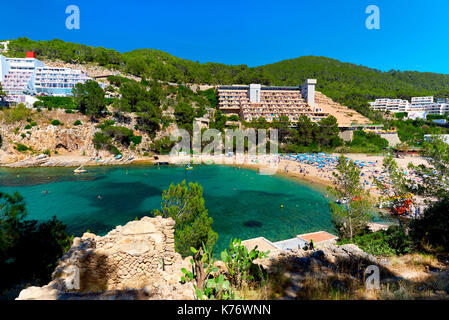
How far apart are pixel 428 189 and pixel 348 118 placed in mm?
82717

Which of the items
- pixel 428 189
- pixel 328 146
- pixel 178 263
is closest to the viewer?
pixel 178 263

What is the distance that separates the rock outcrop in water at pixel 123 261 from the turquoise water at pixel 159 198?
1128 centimetres

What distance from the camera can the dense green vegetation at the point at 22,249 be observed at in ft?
29.4

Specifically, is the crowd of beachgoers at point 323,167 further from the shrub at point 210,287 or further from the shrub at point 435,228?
the shrub at point 210,287

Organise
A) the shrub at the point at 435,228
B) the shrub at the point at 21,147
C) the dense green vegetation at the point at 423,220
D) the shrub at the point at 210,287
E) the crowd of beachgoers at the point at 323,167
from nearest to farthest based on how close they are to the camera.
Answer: the shrub at the point at 210,287 → the shrub at the point at 435,228 → the dense green vegetation at the point at 423,220 → the crowd of beachgoers at the point at 323,167 → the shrub at the point at 21,147

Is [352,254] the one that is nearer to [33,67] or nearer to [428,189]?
[428,189]

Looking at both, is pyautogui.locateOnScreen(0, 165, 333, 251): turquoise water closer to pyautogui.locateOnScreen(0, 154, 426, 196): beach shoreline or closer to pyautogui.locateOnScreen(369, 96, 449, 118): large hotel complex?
pyautogui.locateOnScreen(0, 154, 426, 196): beach shoreline

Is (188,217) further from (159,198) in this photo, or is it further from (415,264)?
(159,198)

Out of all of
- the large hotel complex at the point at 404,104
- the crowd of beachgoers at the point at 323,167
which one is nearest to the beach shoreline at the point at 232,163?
the crowd of beachgoers at the point at 323,167

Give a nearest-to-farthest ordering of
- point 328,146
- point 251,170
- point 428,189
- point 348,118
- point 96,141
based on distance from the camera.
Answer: point 428,189, point 251,170, point 96,141, point 328,146, point 348,118

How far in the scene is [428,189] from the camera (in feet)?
39.4

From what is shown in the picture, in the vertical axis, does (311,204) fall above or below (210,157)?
below

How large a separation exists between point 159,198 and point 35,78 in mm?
80468
